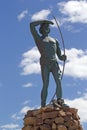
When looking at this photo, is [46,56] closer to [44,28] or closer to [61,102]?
[44,28]

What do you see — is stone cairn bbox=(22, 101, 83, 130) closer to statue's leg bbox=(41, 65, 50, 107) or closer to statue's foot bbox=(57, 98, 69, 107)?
statue's foot bbox=(57, 98, 69, 107)

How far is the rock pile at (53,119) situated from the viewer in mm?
12969

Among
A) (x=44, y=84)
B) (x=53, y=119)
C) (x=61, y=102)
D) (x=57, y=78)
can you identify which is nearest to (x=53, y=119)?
(x=53, y=119)

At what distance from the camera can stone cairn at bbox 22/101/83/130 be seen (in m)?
13.0

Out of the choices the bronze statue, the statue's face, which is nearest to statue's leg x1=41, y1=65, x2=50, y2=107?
the bronze statue

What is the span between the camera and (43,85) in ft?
44.7

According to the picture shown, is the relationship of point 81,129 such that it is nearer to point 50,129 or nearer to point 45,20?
point 50,129

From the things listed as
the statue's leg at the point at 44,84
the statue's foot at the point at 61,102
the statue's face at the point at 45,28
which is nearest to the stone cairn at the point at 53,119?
the statue's foot at the point at 61,102

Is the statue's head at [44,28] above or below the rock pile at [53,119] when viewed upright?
above

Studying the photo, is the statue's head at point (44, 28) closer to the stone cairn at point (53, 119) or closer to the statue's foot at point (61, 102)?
the statue's foot at point (61, 102)

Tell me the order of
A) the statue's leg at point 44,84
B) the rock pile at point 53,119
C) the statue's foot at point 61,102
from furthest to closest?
the statue's leg at point 44,84
the statue's foot at point 61,102
the rock pile at point 53,119

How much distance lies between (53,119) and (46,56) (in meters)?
2.24

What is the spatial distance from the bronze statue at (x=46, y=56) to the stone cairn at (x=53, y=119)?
0.42 m

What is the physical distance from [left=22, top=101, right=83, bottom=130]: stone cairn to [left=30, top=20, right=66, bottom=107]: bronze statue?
0.42 metres
